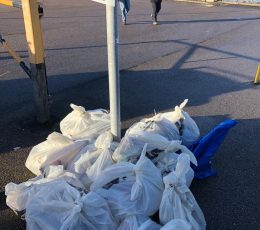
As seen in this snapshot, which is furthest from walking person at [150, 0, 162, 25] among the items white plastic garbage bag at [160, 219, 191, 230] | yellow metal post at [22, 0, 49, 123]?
white plastic garbage bag at [160, 219, 191, 230]

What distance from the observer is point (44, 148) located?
11.8 feet

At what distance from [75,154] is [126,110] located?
6.08 ft

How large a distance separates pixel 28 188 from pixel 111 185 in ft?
2.40

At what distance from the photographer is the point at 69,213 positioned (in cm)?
266

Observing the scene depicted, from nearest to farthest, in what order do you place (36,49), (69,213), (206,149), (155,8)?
(69,213) < (206,149) < (36,49) < (155,8)

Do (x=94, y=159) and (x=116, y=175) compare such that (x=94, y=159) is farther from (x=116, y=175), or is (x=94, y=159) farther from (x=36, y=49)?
(x=36, y=49)

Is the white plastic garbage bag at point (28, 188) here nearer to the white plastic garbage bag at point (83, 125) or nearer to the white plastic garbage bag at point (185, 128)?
the white plastic garbage bag at point (83, 125)

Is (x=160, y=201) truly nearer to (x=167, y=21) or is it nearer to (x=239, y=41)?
(x=239, y=41)

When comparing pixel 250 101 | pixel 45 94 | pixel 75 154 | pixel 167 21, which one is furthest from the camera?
pixel 167 21

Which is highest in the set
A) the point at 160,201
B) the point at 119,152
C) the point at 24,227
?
the point at 119,152

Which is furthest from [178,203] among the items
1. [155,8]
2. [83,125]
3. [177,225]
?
[155,8]

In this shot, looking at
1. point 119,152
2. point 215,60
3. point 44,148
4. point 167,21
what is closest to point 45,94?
point 44,148

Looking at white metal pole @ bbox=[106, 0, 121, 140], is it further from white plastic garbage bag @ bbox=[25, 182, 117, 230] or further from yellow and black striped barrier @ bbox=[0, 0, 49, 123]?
yellow and black striped barrier @ bbox=[0, 0, 49, 123]

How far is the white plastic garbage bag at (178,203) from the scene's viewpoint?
2744mm
